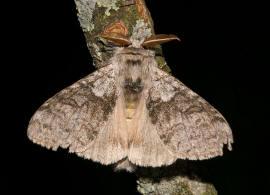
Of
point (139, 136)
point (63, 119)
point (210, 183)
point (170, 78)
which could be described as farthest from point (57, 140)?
point (210, 183)

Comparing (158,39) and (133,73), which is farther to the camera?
(133,73)

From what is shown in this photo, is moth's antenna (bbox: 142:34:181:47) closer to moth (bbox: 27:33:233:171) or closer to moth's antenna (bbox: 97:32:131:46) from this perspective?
→ moth (bbox: 27:33:233:171)

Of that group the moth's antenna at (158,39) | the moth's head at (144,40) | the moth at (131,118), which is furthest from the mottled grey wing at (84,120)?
the moth's antenna at (158,39)

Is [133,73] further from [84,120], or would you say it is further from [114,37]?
[84,120]

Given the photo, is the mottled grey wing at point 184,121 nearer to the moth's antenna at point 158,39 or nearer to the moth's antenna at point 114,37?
the moth's antenna at point 158,39

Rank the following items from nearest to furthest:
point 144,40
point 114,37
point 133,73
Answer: point 114,37 < point 144,40 < point 133,73

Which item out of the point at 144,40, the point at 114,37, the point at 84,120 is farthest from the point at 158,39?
the point at 84,120
